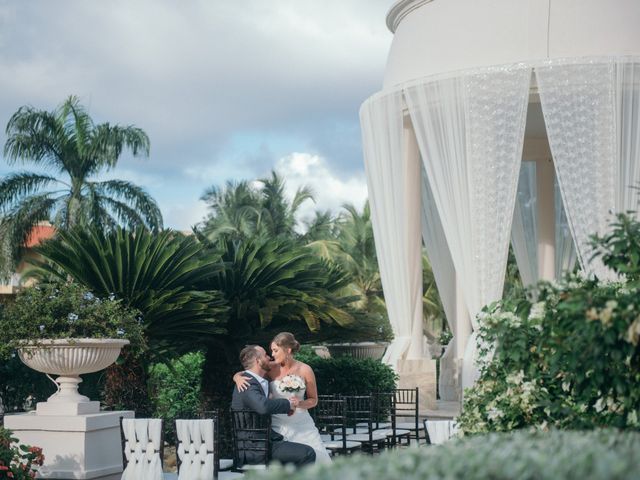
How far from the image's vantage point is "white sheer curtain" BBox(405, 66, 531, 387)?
1847 cm

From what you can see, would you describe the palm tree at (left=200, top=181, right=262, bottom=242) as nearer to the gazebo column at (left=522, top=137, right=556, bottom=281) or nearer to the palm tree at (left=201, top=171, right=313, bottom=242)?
the palm tree at (left=201, top=171, right=313, bottom=242)

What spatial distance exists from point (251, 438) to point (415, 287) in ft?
38.3

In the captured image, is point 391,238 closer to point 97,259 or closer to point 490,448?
point 97,259

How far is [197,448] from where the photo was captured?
8.51m

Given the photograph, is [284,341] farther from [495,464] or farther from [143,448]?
[495,464]

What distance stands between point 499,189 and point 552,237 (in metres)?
5.41

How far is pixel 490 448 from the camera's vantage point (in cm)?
384

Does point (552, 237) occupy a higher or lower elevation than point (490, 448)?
higher

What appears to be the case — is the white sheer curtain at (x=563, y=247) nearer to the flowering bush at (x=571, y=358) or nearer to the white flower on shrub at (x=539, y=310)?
the flowering bush at (x=571, y=358)

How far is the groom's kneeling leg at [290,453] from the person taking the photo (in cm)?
912

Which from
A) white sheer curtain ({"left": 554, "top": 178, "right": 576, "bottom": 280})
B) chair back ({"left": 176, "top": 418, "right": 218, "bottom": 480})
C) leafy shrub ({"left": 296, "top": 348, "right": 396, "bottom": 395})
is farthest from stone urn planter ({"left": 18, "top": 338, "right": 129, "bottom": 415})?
white sheer curtain ({"left": 554, "top": 178, "right": 576, "bottom": 280})

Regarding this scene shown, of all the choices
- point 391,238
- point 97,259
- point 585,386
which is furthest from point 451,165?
point 585,386

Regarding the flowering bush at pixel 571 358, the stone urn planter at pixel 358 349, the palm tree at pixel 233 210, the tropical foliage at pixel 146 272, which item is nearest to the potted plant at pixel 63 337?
the tropical foliage at pixel 146 272

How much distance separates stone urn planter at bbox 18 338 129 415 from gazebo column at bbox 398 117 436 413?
1049 centimetres
